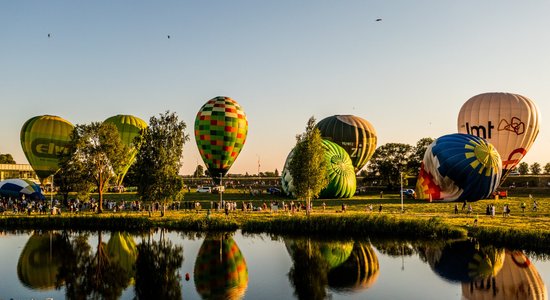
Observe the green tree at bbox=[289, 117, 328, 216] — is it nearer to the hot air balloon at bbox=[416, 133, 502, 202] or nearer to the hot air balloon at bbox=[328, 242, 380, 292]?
the hot air balloon at bbox=[328, 242, 380, 292]

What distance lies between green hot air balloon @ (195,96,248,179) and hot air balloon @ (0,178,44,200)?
62.6ft

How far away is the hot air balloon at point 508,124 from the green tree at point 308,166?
90.0 ft

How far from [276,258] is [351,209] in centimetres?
1730

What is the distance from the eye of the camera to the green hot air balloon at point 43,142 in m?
63.7

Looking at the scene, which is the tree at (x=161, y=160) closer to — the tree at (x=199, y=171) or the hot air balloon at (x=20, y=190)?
the hot air balloon at (x=20, y=190)

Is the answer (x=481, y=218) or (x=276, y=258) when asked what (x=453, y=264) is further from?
(x=481, y=218)

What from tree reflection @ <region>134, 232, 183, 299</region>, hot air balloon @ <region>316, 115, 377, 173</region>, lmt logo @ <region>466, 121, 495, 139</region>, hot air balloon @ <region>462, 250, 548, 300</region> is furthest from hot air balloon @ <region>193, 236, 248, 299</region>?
hot air balloon @ <region>316, 115, 377, 173</region>

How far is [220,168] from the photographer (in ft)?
203

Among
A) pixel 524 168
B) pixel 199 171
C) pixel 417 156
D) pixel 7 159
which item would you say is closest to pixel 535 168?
pixel 524 168

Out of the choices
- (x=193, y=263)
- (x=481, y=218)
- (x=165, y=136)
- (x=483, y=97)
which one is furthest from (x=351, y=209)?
(x=483, y=97)

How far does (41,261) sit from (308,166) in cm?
2041

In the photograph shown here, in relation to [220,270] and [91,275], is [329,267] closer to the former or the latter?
[220,270]

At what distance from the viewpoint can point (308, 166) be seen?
3994 cm

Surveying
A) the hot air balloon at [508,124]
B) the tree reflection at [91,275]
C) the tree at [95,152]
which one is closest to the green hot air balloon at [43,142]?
the tree at [95,152]
